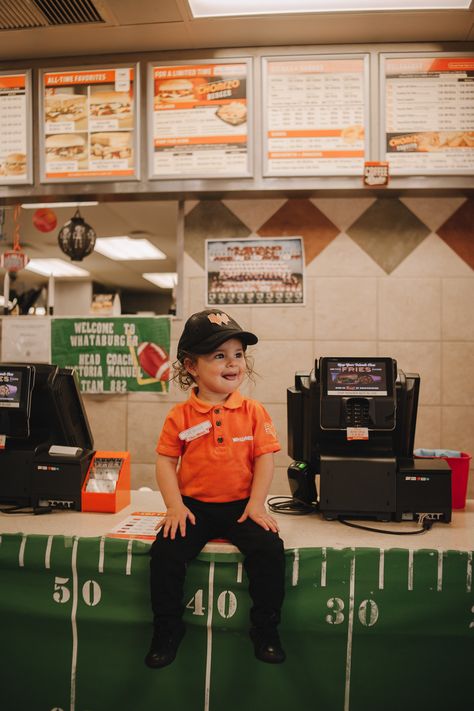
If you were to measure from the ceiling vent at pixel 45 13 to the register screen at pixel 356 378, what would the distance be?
214 cm

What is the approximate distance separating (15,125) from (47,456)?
82.8 inches

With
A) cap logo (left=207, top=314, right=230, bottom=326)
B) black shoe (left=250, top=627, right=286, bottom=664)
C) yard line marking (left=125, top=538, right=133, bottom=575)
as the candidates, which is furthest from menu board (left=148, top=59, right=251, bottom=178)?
black shoe (left=250, top=627, right=286, bottom=664)

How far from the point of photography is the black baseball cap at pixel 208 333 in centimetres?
169

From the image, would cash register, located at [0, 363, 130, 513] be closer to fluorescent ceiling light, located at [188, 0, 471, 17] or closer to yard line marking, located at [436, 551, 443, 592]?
yard line marking, located at [436, 551, 443, 592]

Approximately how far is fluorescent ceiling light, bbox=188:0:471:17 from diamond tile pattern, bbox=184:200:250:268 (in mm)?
958

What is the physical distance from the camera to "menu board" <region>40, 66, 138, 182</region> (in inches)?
114

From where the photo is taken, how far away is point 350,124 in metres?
2.80

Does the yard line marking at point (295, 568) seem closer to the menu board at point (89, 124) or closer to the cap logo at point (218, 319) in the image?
the cap logo at point (218, 319)

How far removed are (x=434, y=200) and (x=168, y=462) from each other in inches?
87.5

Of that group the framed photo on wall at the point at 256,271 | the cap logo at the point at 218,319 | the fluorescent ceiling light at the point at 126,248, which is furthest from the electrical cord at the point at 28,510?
the fluorescent ceiling light at the point at 126,248

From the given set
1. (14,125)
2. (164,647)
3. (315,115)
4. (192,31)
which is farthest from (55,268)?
(164,647)

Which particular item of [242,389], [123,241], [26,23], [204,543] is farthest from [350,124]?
[123,241]

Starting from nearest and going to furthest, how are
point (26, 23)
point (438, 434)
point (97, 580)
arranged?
point (97, 580) → point (26, 23) → point (438, 434)

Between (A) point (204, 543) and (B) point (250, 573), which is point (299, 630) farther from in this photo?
(A) point (204, 543)
